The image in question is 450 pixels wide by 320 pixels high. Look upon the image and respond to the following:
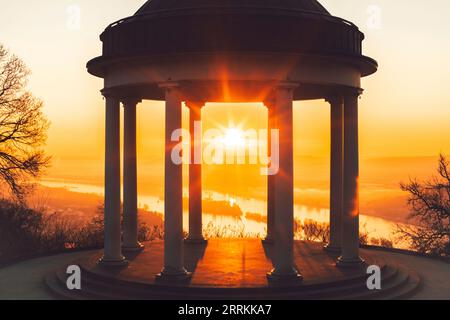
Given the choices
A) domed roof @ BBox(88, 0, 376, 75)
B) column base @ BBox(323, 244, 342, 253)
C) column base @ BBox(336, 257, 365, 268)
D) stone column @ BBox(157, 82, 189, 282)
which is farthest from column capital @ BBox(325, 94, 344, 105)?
stone column @ BBox(157, 82, 189, 282)

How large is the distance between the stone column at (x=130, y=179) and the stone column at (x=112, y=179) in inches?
137

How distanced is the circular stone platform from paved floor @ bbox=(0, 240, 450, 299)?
5 centimetres

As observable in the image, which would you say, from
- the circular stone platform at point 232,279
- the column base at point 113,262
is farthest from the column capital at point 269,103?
the column base at point 113,262

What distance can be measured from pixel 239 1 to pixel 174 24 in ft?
14.2

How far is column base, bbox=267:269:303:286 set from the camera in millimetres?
28328

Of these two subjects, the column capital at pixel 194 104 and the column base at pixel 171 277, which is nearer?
the column base at pixel 171 277

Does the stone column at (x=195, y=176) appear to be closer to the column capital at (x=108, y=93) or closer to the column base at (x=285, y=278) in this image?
the column capital at (x=108, y=93)

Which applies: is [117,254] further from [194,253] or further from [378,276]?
[378,276]

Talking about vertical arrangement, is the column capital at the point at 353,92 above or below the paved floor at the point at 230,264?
above

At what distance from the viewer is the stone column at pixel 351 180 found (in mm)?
32344

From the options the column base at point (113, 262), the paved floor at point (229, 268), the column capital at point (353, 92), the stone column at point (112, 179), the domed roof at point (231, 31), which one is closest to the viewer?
the domed roof at point (231, 31)

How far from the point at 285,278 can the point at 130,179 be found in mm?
14091

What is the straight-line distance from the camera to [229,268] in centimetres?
3238
